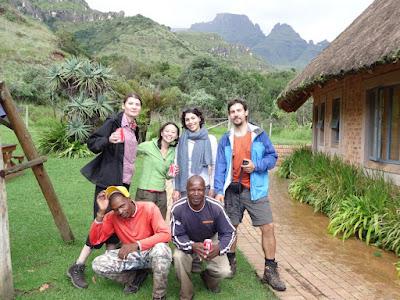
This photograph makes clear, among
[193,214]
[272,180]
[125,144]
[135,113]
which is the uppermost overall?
[135,113]

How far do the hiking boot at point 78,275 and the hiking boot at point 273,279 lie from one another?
178cm

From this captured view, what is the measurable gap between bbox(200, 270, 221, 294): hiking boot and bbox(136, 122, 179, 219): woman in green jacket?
99 centimetres

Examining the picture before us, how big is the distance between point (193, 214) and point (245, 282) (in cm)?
103

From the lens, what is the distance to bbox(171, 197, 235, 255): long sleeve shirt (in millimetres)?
4180

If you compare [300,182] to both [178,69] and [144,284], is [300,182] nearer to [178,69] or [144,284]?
[144,284]

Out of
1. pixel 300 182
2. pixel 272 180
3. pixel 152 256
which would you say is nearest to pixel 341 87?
pixel 300 182

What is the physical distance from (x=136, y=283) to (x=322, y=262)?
235cm

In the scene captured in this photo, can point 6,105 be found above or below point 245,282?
above

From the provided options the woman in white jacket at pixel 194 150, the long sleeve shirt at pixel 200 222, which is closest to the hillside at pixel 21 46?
the woman in white jacket at pixel 194 150

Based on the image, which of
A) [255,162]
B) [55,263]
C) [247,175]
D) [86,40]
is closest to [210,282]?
[247,175]

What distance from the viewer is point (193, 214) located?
4188 mm

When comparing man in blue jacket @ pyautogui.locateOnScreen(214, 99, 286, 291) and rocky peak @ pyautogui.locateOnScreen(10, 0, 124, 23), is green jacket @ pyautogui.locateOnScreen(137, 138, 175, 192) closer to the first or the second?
man in blue jacket @ pyautogui.locateOnScreen(214, 99, 286, 291)

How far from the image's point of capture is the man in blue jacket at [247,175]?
4.54 metres

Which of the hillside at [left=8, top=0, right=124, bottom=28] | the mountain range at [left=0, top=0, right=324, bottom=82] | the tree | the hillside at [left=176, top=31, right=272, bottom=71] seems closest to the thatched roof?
the tree
